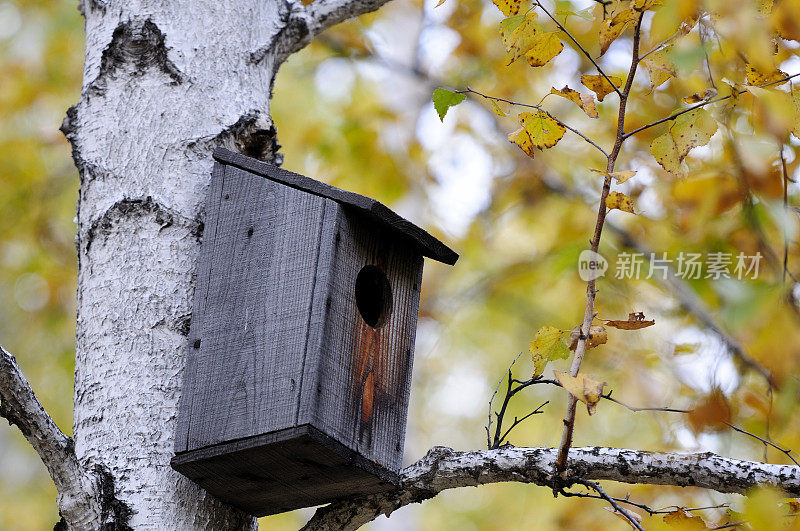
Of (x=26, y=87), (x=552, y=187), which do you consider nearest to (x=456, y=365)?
(x=552, y=187)

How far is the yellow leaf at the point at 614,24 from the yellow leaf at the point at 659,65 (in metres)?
0.08

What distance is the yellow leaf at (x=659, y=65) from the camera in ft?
5.54

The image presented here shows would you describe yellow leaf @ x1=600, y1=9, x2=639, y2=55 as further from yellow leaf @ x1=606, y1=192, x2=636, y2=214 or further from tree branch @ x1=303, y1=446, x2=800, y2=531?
tree branch @ x1=303, y1=446, x2=800, y2=531

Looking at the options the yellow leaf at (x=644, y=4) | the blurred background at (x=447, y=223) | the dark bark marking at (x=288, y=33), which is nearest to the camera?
the yellow leaf at (x=644, y=4)

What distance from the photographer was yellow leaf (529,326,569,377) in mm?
1727

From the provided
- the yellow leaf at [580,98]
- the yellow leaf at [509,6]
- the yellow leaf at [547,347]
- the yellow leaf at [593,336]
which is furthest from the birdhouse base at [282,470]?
the yellow leaf at [509,6]

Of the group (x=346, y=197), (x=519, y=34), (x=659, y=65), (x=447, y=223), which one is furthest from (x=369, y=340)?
(x=447, y=223)

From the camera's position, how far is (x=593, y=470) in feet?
5.27

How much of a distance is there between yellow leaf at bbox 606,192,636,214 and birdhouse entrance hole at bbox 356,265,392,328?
602mm

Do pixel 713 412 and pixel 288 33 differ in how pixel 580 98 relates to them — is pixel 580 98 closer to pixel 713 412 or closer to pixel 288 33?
pixel 288 33

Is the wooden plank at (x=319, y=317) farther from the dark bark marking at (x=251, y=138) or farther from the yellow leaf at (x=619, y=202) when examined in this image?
the yellow leaf at (x=619, y=202)

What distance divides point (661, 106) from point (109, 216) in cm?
270

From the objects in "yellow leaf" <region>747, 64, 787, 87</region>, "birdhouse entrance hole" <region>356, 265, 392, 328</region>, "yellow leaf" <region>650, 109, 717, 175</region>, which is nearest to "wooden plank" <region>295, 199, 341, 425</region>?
"birdhouse entrance hole" <region>356, 265, 392, 328</region>

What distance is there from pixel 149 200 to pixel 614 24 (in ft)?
3.64
